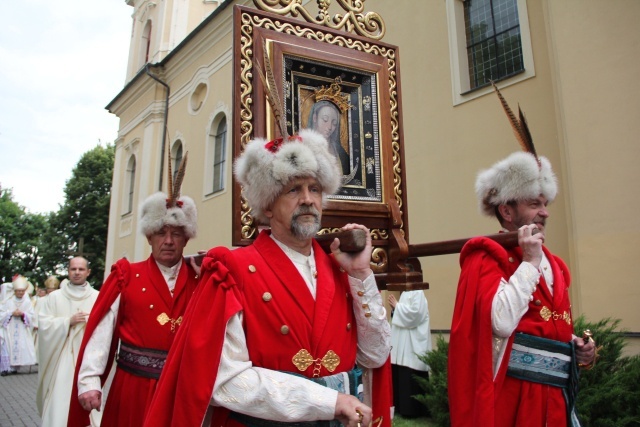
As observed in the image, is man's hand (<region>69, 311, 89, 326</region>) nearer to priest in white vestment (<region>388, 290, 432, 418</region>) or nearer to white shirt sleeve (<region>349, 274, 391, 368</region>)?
white shirt sleeve (<region>349, 274, 391, 368</region>)

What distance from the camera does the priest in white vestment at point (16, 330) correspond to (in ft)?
40.4

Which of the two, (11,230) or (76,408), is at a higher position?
(11,230)

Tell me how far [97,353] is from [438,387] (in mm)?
3929

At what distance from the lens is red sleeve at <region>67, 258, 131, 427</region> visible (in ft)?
11.0

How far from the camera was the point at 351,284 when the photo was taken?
7.47 feet

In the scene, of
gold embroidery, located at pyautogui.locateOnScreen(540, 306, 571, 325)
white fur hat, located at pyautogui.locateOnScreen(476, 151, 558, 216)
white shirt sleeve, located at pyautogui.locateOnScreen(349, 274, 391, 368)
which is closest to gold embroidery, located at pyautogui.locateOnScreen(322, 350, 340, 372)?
white shirt sleeve, located at pyautogui.locateOnScreen(349, 274, 391, 368)

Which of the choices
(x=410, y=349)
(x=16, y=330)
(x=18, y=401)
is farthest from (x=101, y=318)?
(x=16, y=330)

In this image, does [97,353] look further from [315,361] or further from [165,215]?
[315,361]

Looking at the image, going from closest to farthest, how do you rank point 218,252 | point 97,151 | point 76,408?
1. point 218,252
2. point 76,408
3. point 97,151

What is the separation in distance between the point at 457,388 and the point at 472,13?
7693 millimetres

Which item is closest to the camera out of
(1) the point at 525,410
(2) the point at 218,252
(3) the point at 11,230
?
(2) the point at 218,252

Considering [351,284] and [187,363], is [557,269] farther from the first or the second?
[187,363]

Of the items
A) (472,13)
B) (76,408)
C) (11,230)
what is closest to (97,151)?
(11,230)

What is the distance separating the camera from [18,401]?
8.90 meters
